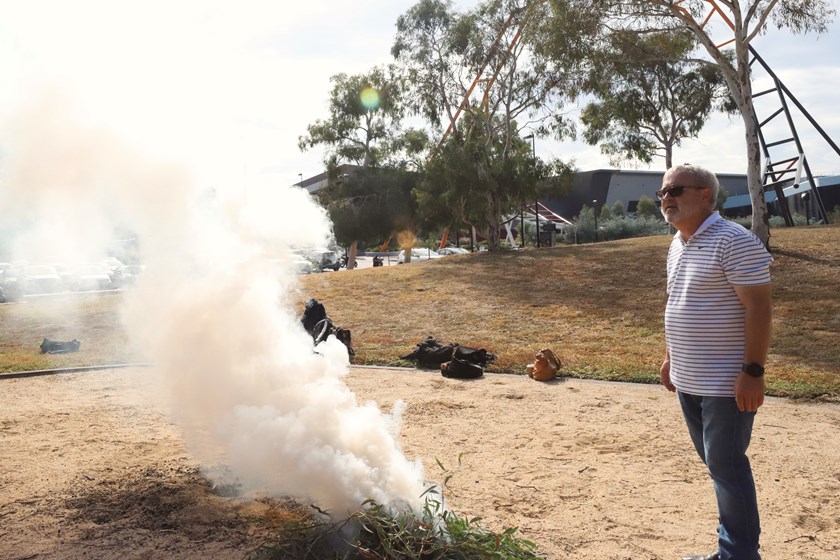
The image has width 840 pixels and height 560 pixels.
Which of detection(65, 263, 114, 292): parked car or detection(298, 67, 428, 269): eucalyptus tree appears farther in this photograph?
detection(298, 67, 428, 269): eucalyptus tree

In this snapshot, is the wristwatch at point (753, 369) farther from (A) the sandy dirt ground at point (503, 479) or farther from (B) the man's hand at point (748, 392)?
(A) the sandy dirt ground at point (503, 479)

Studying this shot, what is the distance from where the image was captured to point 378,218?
38.0 m

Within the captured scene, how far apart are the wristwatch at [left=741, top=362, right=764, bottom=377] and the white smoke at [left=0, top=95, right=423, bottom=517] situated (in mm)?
2154

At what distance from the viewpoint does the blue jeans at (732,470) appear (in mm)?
3377

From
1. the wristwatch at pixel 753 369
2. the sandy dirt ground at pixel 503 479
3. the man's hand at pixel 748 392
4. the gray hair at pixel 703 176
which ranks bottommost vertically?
the sandy dirt ground at pixel 503 479

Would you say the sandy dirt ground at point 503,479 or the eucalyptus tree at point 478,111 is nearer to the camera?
the sandy dirt ground at point 503,479

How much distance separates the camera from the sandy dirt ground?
413 cm

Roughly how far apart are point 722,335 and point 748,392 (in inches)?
12.0

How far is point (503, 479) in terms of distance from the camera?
5238 millimetres

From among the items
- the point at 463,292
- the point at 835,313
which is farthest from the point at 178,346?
the point at 463,292

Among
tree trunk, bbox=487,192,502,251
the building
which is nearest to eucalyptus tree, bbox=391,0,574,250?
tree trunk, bbox=487,192,502,251

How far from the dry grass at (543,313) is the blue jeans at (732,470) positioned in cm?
522

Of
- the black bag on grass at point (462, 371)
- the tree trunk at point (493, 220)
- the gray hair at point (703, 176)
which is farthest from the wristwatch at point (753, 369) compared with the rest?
the tree trunk at point (493, 220)

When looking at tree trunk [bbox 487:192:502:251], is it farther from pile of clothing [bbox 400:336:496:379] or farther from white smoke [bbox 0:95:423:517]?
white smoke [bbox 0:95:423:517]
